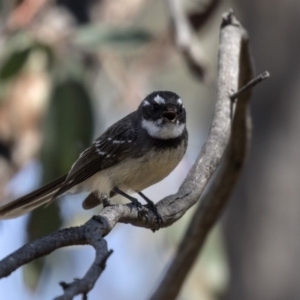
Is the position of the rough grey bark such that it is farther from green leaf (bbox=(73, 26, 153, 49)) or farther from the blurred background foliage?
green leaf (bbox=(73, 26, 153, 49))

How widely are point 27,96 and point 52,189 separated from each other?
925 millimetres

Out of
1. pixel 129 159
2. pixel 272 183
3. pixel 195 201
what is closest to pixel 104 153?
pixel 129 159

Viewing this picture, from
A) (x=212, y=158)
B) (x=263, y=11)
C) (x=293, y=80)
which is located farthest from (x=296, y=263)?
(x=212, y=158)

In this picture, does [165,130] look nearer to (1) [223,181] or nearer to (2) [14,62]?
(1) [223,181]

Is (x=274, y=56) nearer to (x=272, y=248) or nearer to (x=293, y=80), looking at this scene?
(x=293, y=80)

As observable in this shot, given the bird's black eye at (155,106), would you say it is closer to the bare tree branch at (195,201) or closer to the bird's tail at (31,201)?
the bare tree branch at (195,201)

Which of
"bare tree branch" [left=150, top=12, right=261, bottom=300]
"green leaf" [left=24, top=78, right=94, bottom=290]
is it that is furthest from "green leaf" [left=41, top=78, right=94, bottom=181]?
"bare tree branch" [left=150, top=12, right=261, bottom=300]

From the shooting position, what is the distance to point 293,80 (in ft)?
16.8

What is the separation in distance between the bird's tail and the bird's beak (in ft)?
2.08

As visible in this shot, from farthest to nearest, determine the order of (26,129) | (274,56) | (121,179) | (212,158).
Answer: (274,56) < (26,129) < (121,179) < (212,158)

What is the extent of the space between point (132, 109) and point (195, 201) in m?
1.69

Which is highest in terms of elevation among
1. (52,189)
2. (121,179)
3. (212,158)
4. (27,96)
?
(27,96)

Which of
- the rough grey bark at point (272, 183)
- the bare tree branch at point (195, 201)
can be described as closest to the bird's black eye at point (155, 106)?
the bare tree branch at point (195, 201)

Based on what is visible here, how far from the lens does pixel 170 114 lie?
137 inches
